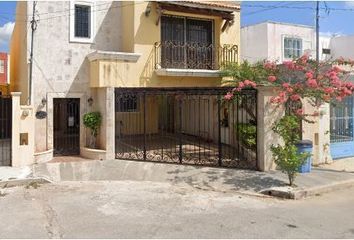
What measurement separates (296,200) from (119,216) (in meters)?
4.26

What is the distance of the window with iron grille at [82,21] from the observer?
46.7 ft

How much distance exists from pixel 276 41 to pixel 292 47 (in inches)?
65.9

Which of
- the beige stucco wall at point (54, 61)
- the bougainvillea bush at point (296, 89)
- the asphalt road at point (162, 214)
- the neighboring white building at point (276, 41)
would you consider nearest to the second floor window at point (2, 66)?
the neighboring white building at point (276, 41)

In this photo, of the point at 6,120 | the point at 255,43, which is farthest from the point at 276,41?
the point at 6,120

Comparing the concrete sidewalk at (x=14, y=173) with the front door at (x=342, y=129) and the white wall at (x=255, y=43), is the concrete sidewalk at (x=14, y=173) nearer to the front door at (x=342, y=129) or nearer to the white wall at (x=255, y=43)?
the front door at (x=342, y=129)

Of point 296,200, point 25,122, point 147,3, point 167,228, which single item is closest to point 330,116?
point 296,200

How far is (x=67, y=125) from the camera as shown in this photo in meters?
14.7

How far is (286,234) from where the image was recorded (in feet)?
20.4

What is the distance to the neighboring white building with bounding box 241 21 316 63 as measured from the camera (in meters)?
24.4

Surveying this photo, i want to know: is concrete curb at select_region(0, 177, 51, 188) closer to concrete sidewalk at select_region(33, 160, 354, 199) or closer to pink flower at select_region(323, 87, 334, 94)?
concrete sidewalk at select_region(33, 160, 354, 199)

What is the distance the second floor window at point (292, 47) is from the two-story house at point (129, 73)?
33.2ft

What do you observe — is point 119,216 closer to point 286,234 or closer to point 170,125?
point 286,234

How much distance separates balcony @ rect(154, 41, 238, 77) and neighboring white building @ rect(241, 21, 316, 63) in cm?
927

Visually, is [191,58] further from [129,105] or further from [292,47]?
[292,47]
